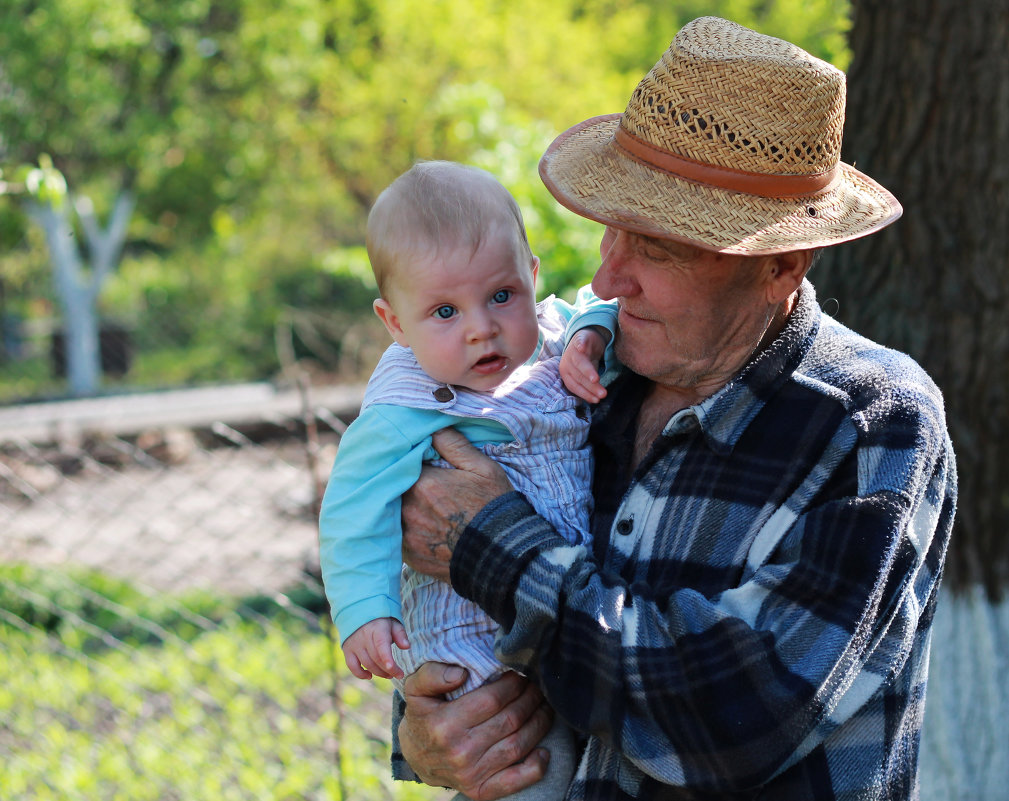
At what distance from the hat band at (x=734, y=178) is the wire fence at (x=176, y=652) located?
1.76 meters

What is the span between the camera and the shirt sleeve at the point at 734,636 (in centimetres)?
145

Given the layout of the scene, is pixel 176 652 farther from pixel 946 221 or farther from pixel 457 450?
pixel 946 221

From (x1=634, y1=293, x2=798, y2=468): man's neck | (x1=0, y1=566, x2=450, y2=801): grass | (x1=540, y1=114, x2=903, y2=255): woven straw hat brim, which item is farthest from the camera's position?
(x1=0, y1=566, x2=450, y2=801): grass

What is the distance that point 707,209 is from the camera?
5.25ft

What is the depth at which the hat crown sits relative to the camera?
62.6 inches

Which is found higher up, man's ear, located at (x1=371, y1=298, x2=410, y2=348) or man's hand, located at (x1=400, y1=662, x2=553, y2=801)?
man's ear, located at (x1=371, y1=298, x2=410, y2=348)

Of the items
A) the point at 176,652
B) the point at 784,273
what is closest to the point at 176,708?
the point at 176,652

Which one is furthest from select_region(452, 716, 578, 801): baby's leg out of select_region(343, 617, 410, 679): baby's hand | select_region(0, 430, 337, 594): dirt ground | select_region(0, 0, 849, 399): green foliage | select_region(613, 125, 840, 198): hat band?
select_region(0, 0, 849, 399): green foliage

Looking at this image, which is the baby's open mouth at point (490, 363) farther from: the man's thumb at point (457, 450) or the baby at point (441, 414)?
the man's thumb at point (457, 450)

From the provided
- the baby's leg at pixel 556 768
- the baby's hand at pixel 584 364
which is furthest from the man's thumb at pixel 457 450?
the baby's leg at pixel 556 768

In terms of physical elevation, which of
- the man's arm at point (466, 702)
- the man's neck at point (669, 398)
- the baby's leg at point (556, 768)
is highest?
the man's neck at point (669, 398)

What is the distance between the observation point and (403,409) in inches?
69.6

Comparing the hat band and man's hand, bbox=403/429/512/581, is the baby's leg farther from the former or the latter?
the hat band

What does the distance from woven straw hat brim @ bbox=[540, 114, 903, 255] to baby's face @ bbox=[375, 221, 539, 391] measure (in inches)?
6.5
